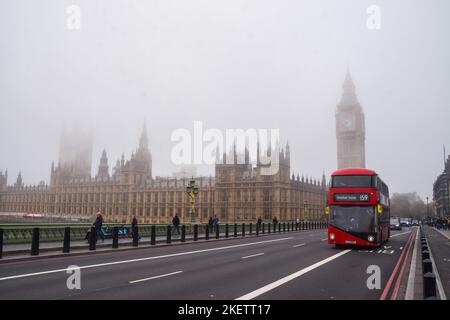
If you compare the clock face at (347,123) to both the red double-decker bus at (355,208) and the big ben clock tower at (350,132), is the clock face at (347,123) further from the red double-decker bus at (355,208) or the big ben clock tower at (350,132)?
the red double-decker bus at (355,208)

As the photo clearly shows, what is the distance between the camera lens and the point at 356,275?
11.6 meters

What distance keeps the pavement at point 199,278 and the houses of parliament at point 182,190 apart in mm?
64796

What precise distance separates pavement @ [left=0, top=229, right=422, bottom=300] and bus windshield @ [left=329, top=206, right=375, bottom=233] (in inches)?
159

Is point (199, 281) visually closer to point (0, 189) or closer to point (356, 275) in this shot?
point (356, 275)

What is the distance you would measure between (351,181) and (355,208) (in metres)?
1.44

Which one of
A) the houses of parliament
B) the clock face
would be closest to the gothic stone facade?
the houses of parliament

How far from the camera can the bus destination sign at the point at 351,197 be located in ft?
64.4

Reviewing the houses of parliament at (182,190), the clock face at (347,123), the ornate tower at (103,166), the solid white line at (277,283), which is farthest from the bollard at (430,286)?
the ornate tower at (103,166)

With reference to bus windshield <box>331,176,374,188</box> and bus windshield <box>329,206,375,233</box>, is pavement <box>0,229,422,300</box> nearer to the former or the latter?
bus windshield <box>329,206,375,233</box>

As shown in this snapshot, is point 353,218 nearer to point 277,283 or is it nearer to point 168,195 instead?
point 277,283
